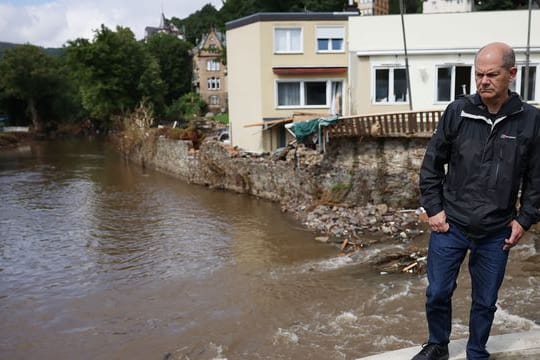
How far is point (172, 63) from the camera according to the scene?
60031 millimetres

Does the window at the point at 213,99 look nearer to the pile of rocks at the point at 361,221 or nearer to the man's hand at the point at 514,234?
the pile of rocks at the point at 361,221

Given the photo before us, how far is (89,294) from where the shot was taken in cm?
1100

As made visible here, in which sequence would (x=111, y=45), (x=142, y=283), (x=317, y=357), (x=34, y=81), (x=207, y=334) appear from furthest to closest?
(x=34, y=81), (x=111, y=45), (x=142, y=283), (x=207, y=334), (x=317, y=357)

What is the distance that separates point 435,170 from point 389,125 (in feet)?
41.1

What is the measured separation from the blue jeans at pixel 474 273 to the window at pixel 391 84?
17.7 m

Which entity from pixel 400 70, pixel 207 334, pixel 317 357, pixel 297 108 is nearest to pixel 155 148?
pixel 297 108

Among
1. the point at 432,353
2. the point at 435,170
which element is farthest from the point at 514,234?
the point at 432,353

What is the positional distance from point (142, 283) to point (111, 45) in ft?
111

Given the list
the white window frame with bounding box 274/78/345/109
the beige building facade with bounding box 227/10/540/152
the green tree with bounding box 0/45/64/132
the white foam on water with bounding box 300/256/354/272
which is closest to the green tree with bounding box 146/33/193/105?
the green tree with bounding box 0/45/64/132

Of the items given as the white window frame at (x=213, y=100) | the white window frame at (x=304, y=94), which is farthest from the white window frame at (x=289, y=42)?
the white window frame at (x=213, y=100)

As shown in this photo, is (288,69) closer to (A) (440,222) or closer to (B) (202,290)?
(B) (202,290)

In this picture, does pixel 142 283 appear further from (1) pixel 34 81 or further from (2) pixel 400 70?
(1) pixel 34 81

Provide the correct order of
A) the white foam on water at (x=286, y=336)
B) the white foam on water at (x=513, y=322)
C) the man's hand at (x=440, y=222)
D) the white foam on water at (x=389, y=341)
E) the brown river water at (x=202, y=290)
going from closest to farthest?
the man's hand at (x=440, y=222), the white foam on water at (x=389, y=341), the white foam on water at (x=513, y=322), the white foam on water at (x=286, y=336), the brown river water at (x=202, y=290)

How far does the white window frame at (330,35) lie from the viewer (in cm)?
2209
